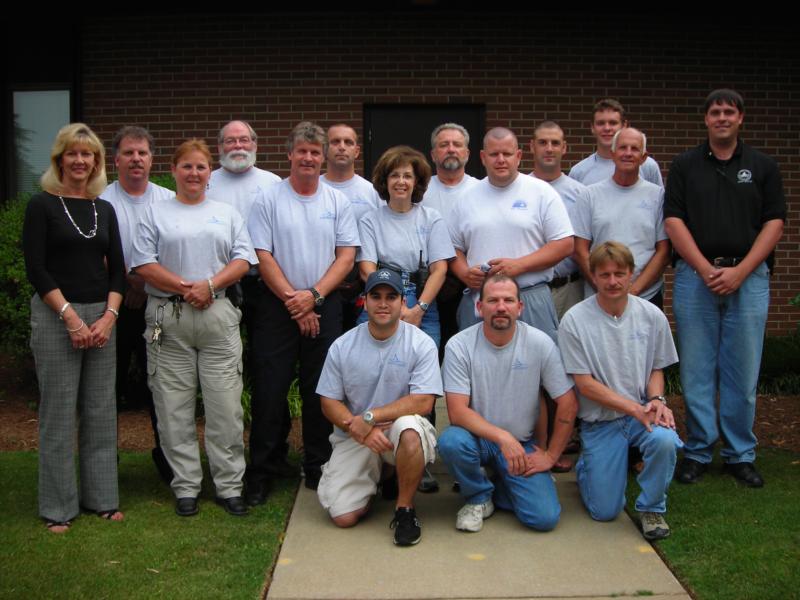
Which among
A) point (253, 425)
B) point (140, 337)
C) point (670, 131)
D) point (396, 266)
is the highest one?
point (670, 131)

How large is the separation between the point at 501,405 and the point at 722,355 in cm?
156

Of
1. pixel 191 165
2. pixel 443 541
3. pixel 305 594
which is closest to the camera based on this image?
pixel 305 594

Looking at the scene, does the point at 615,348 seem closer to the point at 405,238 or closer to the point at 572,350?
the point at 572,350

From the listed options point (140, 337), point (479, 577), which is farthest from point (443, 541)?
point (140, 337)

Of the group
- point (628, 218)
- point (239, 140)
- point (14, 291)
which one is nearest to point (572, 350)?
point (628, 218)

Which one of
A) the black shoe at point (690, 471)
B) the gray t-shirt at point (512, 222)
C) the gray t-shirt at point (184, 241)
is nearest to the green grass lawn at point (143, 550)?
the gray t-shirt at point (184, 241)

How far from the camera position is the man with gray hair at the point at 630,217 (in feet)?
18.0

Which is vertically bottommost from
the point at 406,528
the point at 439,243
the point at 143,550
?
the point at 143,550

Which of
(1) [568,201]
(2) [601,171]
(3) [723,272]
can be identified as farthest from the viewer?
(2) [601,171]

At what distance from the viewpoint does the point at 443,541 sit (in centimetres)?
448

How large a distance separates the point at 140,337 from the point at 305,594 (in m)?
2.17

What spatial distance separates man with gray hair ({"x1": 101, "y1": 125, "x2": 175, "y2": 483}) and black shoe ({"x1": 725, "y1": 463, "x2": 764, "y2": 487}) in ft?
11.1

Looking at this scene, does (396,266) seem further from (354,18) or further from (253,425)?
(354,18)

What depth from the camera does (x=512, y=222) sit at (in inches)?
207
